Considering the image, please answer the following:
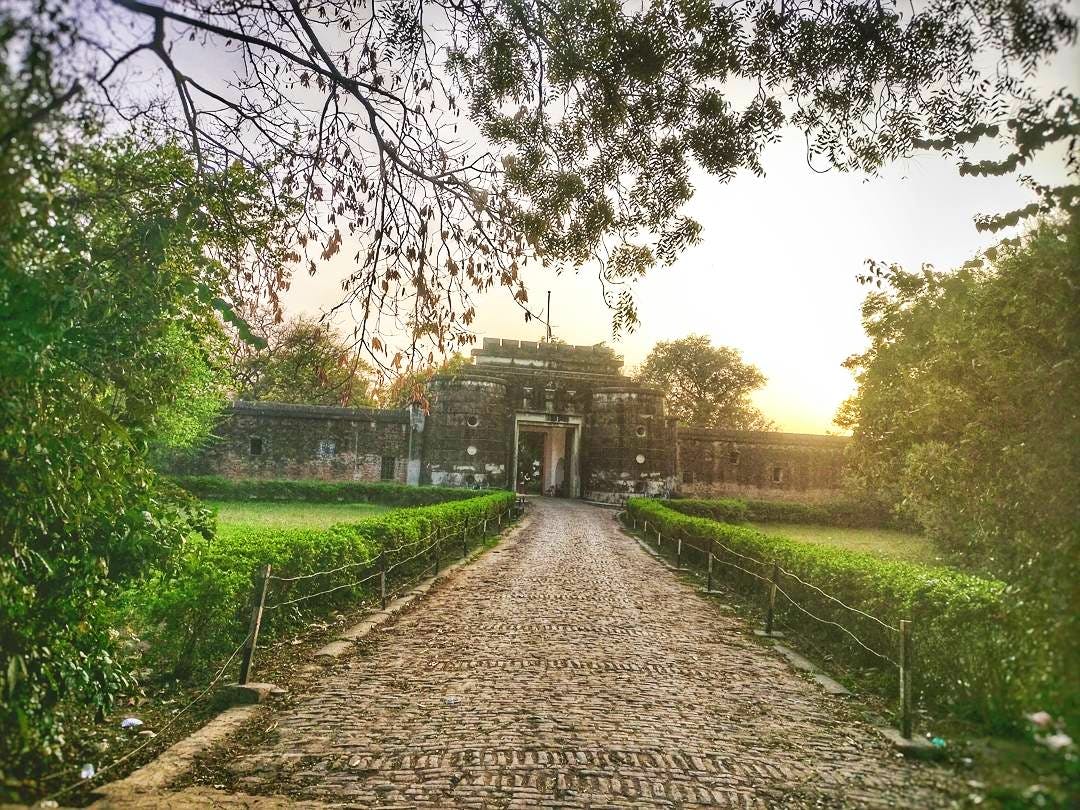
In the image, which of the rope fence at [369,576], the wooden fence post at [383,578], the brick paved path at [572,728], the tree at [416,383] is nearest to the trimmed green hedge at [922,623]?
the brick paved path at [572,728]

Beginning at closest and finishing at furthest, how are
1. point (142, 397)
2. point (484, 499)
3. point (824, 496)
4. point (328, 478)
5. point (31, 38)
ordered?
point (31, 38) < point (142, 397) < point (484, 499) < point (328, 478) < point (824, 496)

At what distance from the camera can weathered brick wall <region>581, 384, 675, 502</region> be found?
91.9 feet

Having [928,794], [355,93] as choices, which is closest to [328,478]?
[355,93]

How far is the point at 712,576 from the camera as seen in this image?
11.9m

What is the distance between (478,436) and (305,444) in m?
8.14

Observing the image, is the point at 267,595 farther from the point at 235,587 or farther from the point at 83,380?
the point at 83,380

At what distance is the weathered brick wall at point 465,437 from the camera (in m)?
27.2

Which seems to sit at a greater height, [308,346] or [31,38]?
[31,38]

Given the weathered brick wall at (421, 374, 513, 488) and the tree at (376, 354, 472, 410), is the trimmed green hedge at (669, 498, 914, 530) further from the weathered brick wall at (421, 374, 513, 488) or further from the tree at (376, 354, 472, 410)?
the tree at (376, 354, 472, 410)

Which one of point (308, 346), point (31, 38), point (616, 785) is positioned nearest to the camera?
point (31, 38)

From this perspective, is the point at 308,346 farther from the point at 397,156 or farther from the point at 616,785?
the point at 616,785

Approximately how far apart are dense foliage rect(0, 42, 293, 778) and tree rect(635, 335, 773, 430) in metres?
45.3

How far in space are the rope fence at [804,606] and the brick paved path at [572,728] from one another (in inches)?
18.2

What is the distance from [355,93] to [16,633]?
4246 mm
